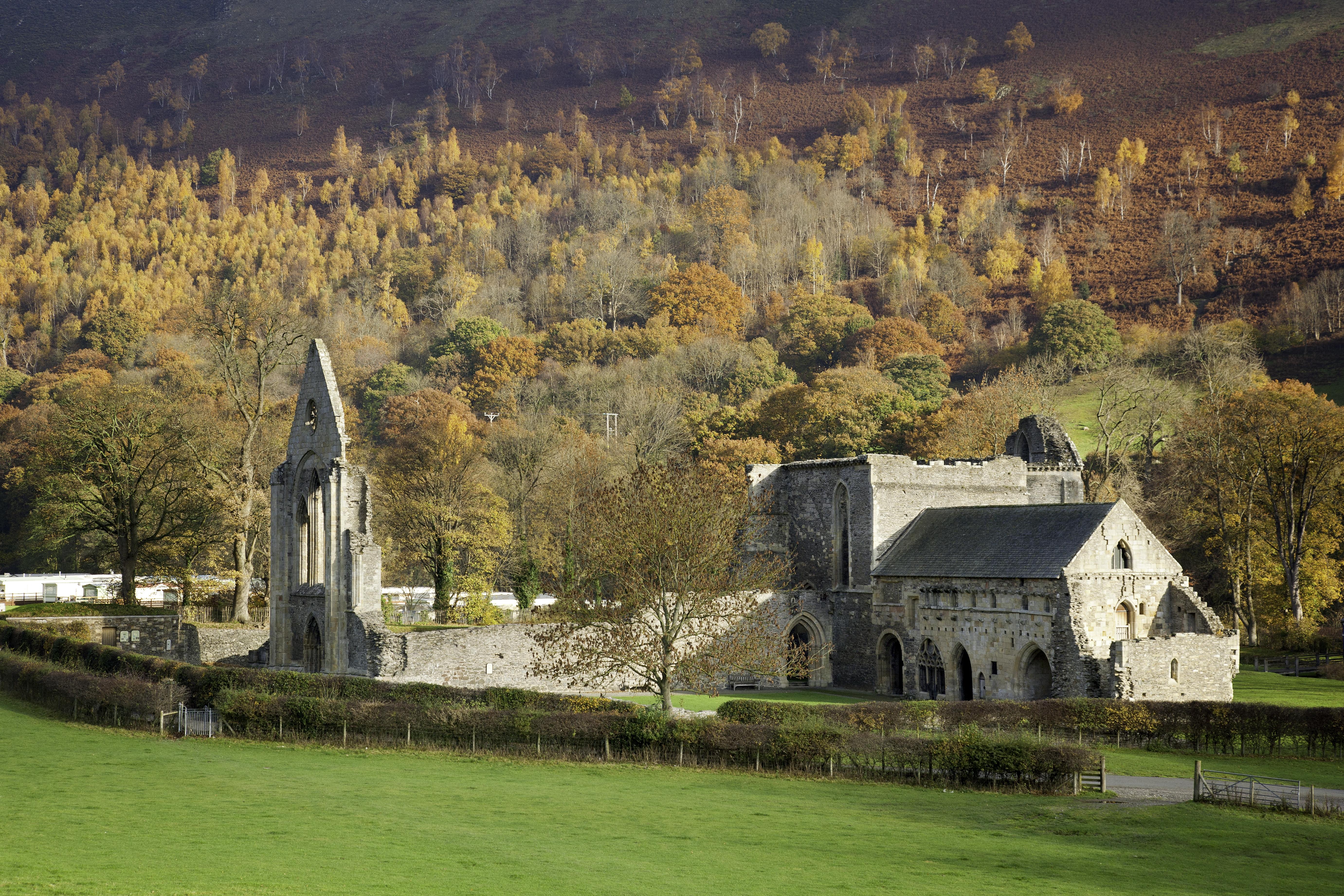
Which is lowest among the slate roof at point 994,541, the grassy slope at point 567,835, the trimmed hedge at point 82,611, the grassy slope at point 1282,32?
the grassy slope at point 567,835

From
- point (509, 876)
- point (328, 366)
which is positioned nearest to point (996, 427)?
point (328, 366)

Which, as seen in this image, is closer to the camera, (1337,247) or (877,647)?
Result: (877,647)

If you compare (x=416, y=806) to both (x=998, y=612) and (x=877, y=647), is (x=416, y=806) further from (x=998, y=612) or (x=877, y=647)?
(x=877, y=647)

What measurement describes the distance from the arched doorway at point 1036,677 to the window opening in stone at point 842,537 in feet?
33.9

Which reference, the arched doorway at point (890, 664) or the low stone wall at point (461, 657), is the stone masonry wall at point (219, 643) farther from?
the arched doorway at point (890, 664)

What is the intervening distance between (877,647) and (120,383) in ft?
180

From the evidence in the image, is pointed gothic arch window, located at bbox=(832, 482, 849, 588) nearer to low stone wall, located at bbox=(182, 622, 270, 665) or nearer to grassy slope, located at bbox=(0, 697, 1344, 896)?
low stone wall, located at bbox=(182, 622, 270, 665)

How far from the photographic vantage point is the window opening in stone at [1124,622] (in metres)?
42.8

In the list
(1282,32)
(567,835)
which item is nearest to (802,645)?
(567,835)

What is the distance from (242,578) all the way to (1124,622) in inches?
1350

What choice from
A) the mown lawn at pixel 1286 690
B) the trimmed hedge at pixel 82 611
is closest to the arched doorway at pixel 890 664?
the mown lawn at pixel 1286 690

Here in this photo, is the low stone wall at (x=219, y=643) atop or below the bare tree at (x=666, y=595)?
below

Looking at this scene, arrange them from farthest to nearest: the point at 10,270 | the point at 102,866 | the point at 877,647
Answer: the point at 10,270 < the point at 877,647 < the point at 102,866

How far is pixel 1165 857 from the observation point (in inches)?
865
